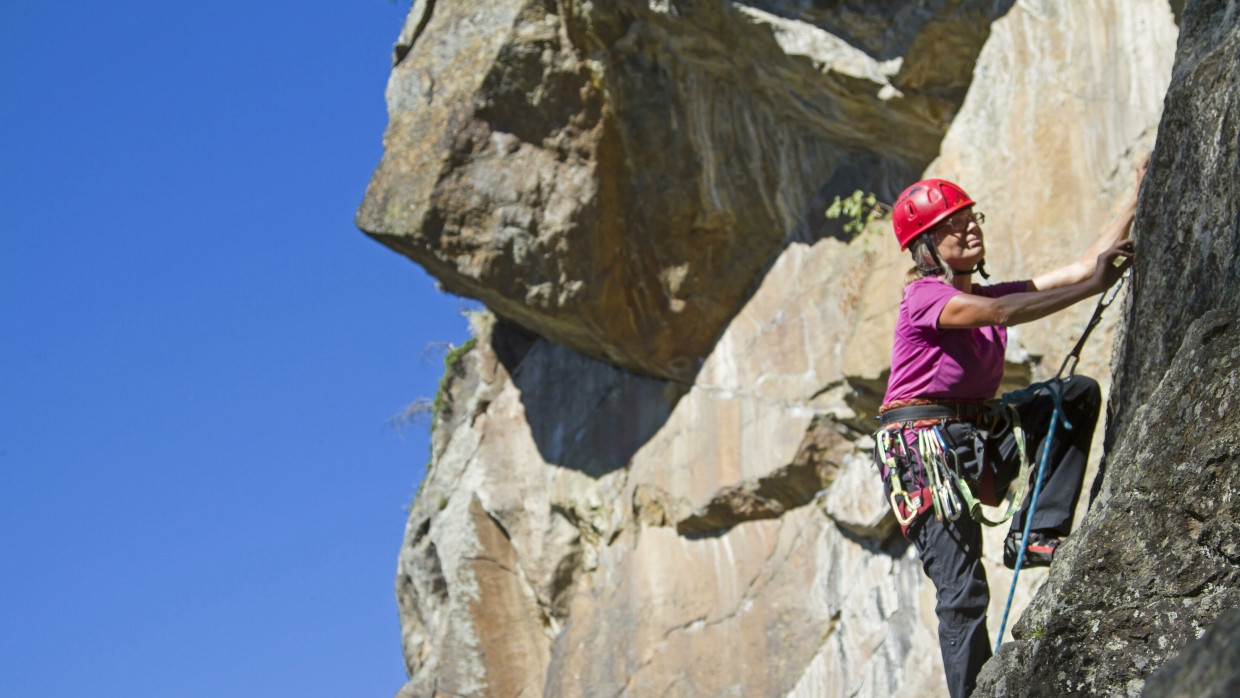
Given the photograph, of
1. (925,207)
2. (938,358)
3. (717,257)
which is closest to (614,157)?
(717,257)

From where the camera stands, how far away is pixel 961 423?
486 centimetres

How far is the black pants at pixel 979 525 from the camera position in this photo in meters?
4.58

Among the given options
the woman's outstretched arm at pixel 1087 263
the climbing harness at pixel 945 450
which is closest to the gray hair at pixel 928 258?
the woman's outstretched arm at pixel 1087 263

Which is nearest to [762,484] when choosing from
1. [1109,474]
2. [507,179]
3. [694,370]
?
[694,370]

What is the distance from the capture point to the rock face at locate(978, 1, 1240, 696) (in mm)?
2947

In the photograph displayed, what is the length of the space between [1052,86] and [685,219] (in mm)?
2900

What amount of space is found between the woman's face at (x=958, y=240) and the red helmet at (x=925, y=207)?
0.10ft

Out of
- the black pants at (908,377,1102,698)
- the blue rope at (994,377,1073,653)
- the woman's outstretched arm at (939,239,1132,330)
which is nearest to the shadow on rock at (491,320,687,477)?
the black pants at (908,377,1102,698)

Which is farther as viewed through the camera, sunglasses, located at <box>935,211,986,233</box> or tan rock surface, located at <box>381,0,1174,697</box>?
tan rock surface, located at <box>381,0,1174,697</box>

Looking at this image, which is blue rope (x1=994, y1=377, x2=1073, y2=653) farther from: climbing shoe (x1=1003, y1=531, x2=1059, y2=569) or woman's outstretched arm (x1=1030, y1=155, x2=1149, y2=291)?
woman's outstretched arm (x1=1030, y1=155, x2=1149, y2=291)

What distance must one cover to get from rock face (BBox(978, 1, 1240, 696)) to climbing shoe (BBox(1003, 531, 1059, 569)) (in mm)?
932

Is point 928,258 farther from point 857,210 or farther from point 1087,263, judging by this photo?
point 857,210

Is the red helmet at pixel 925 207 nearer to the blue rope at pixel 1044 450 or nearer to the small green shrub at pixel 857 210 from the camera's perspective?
the blue rope at pixel 1044 450

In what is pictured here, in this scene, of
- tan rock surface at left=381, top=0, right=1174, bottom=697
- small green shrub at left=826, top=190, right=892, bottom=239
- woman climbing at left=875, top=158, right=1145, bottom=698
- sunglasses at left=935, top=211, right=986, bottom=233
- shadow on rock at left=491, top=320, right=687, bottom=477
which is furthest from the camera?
shadow on rock at left=491, top=320, right=687, bottom=477
